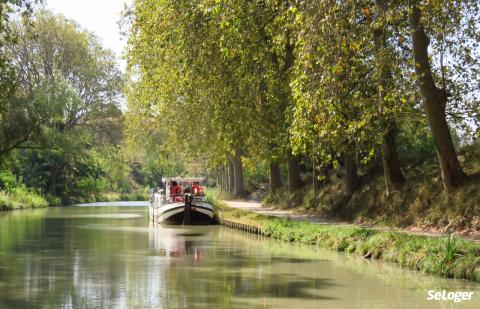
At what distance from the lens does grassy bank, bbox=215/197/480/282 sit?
16.6 metres

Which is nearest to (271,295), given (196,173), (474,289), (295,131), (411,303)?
(411,303)

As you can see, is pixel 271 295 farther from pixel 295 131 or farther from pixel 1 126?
pixel 1 126

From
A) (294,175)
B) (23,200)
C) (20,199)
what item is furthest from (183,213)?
(23,200)

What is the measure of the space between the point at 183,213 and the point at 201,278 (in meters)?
24.1

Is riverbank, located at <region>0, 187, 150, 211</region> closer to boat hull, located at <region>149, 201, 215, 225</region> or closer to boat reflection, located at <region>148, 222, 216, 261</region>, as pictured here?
boat reflection, located at <region>148, 222, 216, 261</region>

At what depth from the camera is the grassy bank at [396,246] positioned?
1658 cm

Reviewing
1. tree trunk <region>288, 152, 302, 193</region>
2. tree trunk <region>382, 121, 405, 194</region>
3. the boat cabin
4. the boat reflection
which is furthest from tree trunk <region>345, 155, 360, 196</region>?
the boat cabin

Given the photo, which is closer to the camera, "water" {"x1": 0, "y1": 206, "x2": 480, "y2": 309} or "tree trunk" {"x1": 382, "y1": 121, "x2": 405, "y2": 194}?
"water" {"x1": 0, "y1": 206, "x2": 480, "y2": 309}

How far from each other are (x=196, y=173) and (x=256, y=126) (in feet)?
213

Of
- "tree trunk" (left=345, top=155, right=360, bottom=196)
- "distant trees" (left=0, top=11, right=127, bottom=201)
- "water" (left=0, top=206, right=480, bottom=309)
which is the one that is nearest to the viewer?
"water" (left=0, top=206, right=480, bottom=309)

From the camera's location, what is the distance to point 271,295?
1561cm

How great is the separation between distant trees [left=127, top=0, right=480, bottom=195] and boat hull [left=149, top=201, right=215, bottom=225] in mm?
4161

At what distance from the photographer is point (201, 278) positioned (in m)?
18.5

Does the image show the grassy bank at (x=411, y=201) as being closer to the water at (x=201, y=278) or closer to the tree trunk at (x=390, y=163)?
the tree trunk at (x=390, y=163)
